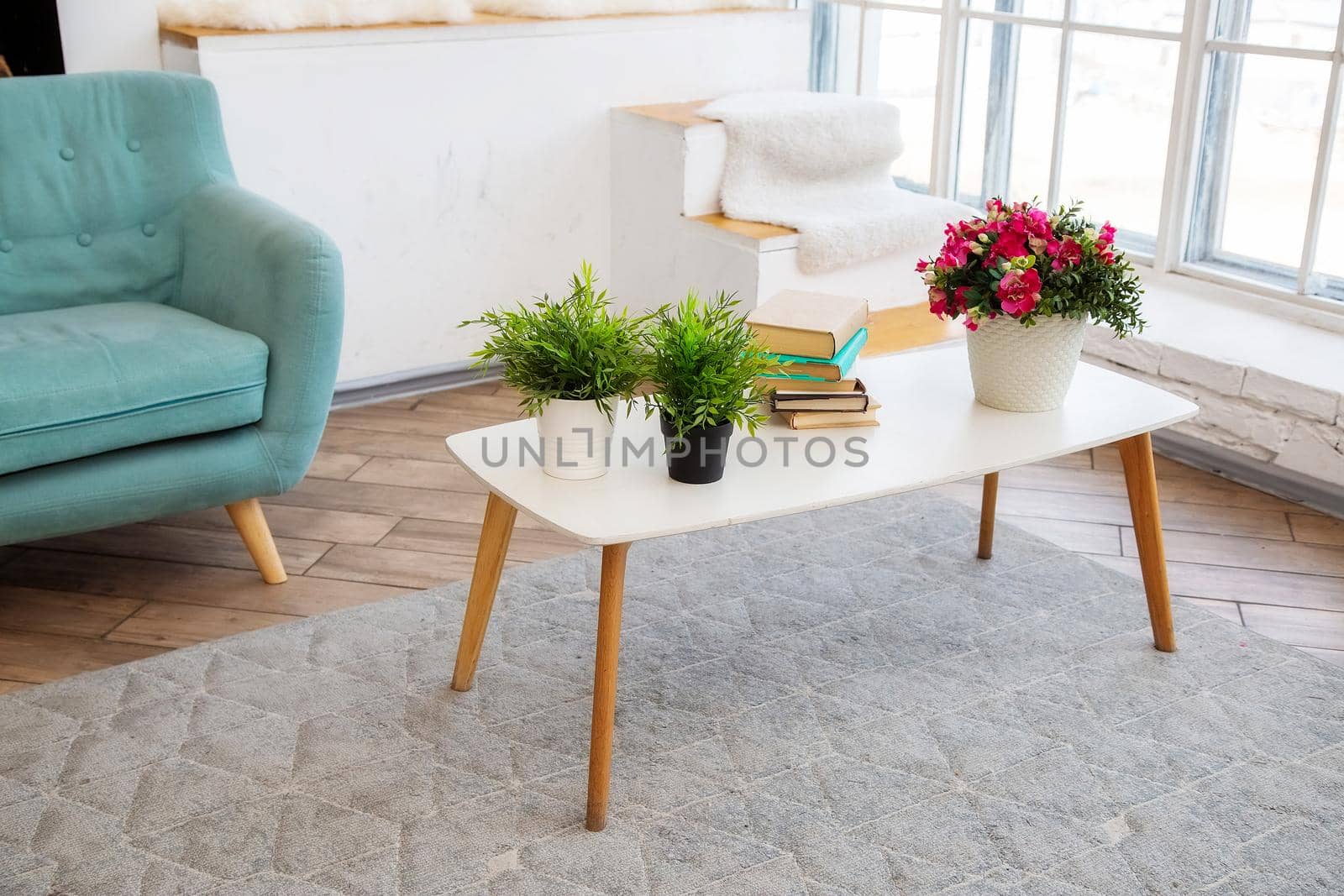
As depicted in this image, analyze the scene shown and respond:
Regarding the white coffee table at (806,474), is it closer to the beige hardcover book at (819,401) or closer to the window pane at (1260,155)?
the beige hardcover book at (819,401)

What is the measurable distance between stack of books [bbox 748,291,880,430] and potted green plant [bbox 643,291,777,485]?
0.20 metres

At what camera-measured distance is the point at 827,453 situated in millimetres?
1836

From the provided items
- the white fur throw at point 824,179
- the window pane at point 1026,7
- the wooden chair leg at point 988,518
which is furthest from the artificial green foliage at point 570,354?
the window pane at point 1026,7

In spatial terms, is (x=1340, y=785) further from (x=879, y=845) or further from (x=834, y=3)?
(x=834, y=3)

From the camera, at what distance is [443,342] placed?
11.0ft

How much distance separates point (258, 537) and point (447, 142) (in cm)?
125

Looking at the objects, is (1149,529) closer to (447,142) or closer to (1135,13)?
(1135,13)

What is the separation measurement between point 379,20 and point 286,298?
1.14 m

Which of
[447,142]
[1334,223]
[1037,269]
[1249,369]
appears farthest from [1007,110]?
[1037,269]

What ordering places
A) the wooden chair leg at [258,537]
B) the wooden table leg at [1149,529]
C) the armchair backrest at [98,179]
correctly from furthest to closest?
the armchair backrest at [98,179]
the wooden chair leg at [258,537]
the wooden table leg at [1149,529]

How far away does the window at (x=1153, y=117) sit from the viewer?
9.28ft

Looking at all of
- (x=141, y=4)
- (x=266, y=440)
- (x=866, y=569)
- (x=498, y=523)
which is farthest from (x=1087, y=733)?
(x=141, y=4)

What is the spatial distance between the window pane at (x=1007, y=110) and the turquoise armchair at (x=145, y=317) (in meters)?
1.86

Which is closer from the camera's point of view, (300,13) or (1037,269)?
(1037,269)
